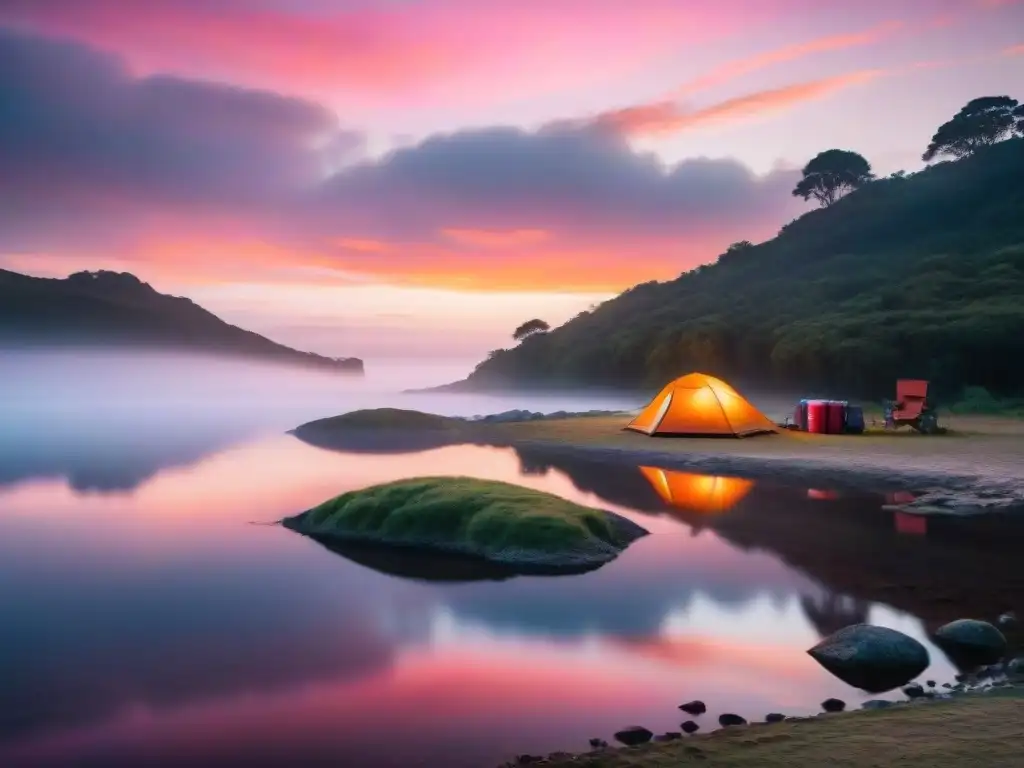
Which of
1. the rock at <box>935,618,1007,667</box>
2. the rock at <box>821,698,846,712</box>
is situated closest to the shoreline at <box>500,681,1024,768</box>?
the rock at <box>821,698,846,712</box>

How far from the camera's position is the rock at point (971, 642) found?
36.8 feet

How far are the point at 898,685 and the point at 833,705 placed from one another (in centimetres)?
121

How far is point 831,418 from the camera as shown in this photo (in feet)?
130

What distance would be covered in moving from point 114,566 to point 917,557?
757 inches

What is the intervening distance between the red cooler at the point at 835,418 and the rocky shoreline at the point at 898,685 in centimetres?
2769

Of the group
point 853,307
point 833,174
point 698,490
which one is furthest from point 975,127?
point 698,490

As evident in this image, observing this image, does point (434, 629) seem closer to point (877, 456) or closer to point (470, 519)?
point (470, 519)

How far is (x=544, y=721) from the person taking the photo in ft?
33.3

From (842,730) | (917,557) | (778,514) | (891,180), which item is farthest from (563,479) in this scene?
(891,180)

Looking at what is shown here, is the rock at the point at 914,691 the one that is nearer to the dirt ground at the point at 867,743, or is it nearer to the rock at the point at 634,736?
the dirt ground at the point at 867,743

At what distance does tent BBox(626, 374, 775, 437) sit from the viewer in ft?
128

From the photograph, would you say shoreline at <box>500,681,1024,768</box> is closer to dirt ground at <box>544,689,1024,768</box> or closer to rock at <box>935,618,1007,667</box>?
dirt ground at <box>544,689,1024,768</box>

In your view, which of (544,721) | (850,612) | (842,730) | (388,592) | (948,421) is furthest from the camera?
(948,421)

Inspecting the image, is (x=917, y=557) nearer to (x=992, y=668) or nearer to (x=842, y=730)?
(x=992, y=668)
